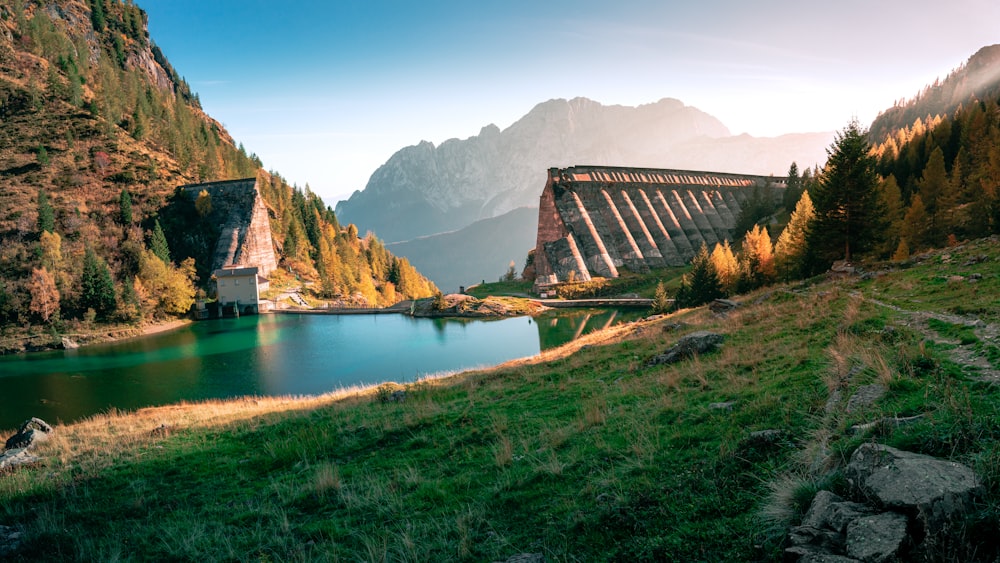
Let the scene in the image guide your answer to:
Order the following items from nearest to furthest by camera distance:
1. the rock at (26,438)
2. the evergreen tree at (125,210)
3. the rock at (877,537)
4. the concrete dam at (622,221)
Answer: the rock at (877,537)
the rock at (26,438)
the evergreen tree at (125,210)
the concrete dam at (622,221)

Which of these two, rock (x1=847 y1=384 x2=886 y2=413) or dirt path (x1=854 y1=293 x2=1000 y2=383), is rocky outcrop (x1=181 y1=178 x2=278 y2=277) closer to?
dirt path (x1=854 y1=293 x2=1000 y2=383)

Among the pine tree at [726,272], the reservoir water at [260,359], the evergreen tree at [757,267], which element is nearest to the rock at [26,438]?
the reservoir water at [260,359]

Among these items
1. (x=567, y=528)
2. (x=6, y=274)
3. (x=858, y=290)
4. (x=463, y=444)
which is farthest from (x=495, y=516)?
(x=6, y=274)

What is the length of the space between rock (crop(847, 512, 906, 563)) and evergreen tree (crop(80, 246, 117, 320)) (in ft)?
270

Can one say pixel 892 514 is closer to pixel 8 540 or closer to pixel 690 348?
pixel 690 348

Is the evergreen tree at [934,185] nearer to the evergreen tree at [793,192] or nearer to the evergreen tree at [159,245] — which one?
the evergreen tree at [793,192]

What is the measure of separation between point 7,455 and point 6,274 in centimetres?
6932

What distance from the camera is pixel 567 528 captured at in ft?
17.9

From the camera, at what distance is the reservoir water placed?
3562 cm

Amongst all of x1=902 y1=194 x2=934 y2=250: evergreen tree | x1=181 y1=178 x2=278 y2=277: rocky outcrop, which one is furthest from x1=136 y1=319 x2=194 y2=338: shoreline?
x1=902 y1=194 x2=934 y2=250: evergreen tree

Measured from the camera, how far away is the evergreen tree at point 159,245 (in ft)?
251

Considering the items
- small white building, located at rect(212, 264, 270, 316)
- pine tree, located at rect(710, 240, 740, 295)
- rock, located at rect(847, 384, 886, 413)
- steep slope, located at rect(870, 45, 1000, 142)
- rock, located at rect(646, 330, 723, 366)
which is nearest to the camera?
rock, located at rect(847, 384, 886, 413)

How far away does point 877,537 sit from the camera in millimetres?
3383

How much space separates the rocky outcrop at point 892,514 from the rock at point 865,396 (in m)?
2.33
